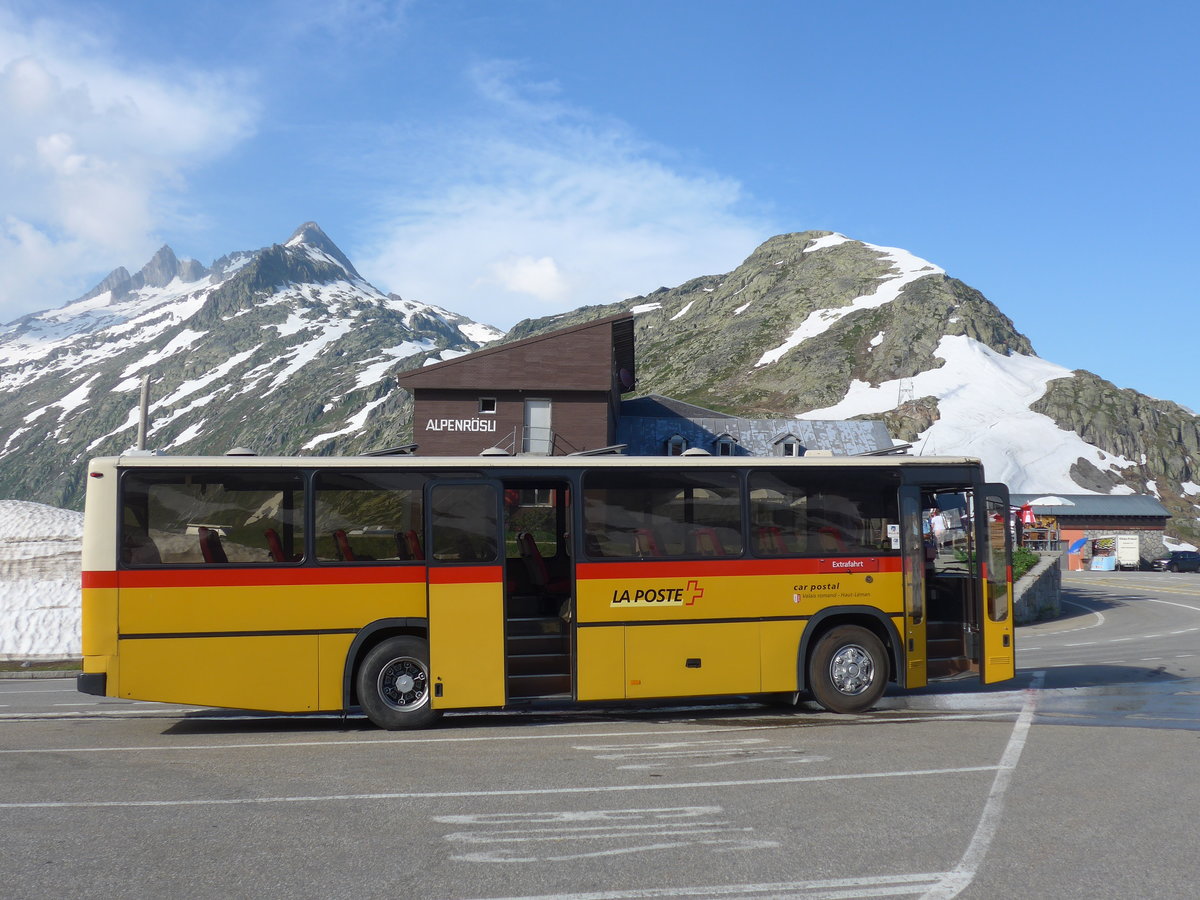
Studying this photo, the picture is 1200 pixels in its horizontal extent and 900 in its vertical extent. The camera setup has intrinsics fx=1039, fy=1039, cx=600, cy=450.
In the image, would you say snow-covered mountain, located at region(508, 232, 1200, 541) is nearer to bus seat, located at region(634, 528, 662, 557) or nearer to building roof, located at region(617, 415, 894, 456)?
building roof, located at region(617, 415, 894, 456)

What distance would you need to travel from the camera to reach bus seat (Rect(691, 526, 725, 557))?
11.6 m

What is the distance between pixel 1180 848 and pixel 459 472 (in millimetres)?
7553

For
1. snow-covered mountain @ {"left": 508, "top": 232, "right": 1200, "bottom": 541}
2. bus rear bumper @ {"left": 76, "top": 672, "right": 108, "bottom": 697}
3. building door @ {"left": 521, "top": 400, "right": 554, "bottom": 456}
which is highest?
snow-covered mountain @ {"left": 508, "top": 232, "right": 1200, "bottom": 541}

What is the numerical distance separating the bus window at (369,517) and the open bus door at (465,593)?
194 mm

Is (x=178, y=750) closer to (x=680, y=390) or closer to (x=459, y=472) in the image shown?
(x=459, y=472)

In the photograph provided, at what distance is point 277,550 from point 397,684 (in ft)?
6.31

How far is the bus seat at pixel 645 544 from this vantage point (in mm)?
11562

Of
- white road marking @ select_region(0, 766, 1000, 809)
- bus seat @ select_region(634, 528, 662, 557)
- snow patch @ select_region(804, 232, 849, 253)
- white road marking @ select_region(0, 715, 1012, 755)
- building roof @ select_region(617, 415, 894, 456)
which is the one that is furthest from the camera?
snow patch @ select_region(804, 232, 849, 253)

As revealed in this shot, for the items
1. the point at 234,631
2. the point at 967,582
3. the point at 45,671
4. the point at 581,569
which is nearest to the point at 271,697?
the point at 234,631

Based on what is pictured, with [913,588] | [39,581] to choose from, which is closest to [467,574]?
[913,588]

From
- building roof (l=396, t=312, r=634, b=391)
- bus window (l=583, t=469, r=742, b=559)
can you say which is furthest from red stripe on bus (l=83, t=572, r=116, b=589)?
building roof (l=396, t=312, r=634, b=391)

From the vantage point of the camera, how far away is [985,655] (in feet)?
39.9

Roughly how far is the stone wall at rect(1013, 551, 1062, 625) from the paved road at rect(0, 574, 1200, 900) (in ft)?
55.5

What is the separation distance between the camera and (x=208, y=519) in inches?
435
